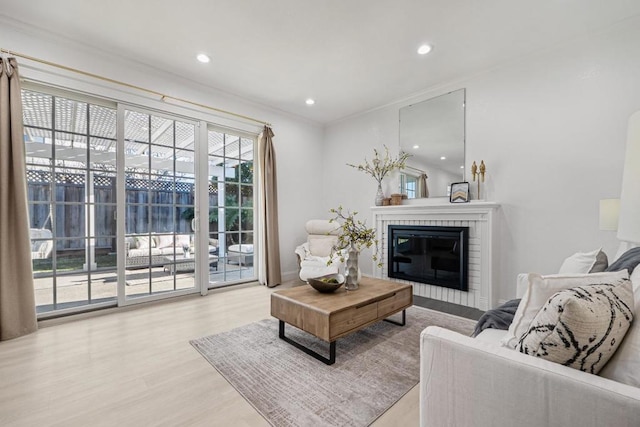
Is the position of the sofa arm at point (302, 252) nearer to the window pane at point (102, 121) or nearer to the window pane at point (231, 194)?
the window pane at point (231, 194)

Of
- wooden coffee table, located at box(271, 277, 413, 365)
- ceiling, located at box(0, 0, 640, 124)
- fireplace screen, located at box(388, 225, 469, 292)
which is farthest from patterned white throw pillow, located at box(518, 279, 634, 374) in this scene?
fireplace screen, located at box(388, 225, 469, 292)

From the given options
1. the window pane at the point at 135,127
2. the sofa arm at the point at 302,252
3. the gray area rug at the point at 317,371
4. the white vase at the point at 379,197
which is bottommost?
the gray area rug at the point at 317,371

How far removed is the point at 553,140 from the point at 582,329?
9.53 ft

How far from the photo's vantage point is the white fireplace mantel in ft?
10.3

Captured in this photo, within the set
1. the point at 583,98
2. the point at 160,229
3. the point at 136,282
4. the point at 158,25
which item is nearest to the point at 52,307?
the point at 136,282

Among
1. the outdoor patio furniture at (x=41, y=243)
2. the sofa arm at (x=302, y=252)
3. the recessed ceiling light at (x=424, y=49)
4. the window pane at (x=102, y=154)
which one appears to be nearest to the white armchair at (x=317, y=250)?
the sofa arm at (x=302, y=252)

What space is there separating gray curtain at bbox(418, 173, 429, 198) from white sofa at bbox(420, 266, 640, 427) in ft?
9.52

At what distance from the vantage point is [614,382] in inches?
29.3

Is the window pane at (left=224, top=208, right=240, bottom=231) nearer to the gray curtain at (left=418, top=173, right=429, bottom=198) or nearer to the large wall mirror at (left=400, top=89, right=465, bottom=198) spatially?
the large wall mirror at (left=400, top=89, right=465, bottom=198)

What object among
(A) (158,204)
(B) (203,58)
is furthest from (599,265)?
(A) (158,204)

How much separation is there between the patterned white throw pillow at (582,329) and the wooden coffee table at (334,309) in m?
1.27

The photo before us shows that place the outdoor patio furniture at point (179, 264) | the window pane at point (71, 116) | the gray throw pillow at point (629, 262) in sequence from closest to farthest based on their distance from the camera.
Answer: the gray throw pillow at point (629, 262) < the window pane at point (71, 116) < the outdoor patio furniture at point (179, 264)

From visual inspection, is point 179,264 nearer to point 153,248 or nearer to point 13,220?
point 153,248

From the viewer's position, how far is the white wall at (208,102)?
8.64ft
